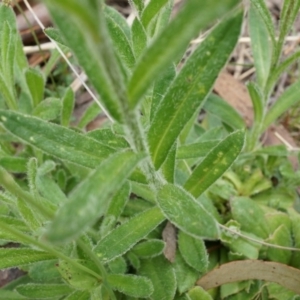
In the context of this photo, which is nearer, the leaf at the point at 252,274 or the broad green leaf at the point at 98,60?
the broad green leaf at the point at 98,60

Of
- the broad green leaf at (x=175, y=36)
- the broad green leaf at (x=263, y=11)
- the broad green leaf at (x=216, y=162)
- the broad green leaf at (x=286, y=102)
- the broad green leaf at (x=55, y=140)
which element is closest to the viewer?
the broad green leaf at (x=175, y=36)

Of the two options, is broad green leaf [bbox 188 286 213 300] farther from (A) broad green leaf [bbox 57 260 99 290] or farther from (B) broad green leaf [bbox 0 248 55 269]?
(B) broad green leaf [bbox 0 248 55 269]

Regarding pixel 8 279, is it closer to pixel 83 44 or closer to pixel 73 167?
pixel 73 167

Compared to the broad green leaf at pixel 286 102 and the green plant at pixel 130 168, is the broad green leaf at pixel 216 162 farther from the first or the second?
the broad green leaf at pixel 286 102

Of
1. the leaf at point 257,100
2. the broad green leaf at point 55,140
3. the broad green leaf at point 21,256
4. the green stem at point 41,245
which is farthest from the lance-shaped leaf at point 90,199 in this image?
the leaf at point 257,100

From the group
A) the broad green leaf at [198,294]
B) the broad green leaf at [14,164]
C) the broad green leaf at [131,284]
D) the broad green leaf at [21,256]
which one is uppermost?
the broad green leaf at [14,164]

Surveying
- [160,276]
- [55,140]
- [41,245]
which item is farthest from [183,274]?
Result: [55,140]

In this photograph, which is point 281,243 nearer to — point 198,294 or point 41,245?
point 198,294
